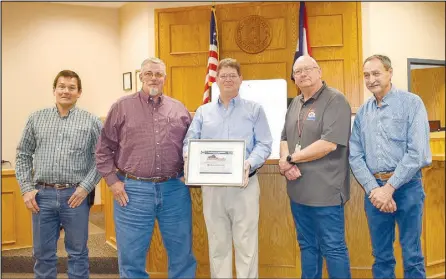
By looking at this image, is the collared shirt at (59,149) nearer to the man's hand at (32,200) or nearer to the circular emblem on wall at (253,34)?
the man's hand at (32,200)

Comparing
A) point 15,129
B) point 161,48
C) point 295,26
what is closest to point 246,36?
point 295,26

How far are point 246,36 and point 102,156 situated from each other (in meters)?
2.88

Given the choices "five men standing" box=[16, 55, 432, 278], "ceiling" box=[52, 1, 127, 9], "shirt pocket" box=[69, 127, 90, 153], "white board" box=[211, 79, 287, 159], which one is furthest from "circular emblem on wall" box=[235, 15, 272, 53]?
"shirt pocket" box=[69, 127, 90, 153]

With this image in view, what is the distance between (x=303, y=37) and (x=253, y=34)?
0.60 meters

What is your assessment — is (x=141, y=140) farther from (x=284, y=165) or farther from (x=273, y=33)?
(x=273, y=33)

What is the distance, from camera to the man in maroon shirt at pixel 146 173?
245cm

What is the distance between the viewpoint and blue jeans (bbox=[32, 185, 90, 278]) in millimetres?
2600

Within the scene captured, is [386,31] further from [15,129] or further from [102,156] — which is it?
[15,129]

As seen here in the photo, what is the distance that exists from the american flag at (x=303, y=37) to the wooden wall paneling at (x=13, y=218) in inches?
126

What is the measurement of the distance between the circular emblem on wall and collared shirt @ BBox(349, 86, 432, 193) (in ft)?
Result: 8.66

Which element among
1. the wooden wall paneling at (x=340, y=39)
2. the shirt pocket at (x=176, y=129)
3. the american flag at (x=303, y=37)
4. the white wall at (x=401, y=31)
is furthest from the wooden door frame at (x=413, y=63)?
the shirt pocket at (x=176, y=129)

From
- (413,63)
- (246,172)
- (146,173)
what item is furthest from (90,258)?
(413,63)

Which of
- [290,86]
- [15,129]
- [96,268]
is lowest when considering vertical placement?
[96,268]

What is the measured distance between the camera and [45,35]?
5.83m
